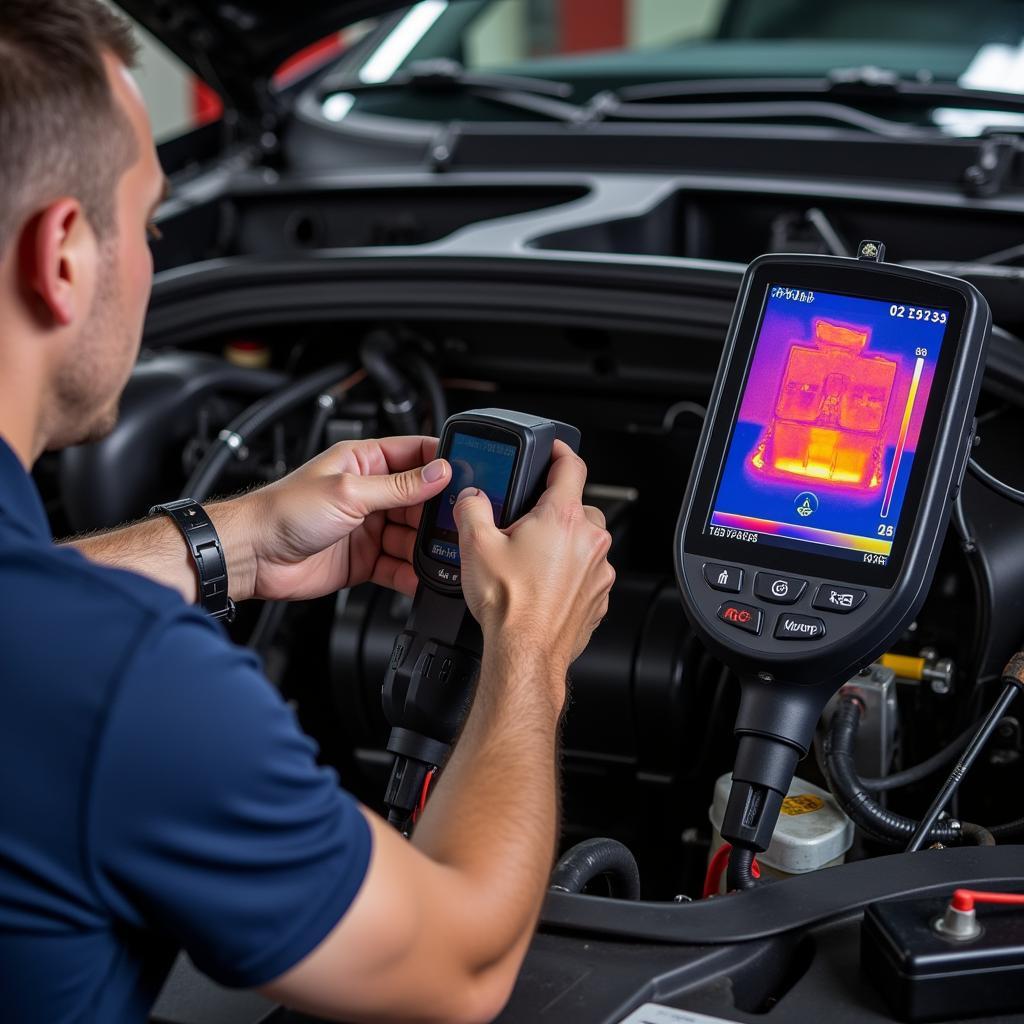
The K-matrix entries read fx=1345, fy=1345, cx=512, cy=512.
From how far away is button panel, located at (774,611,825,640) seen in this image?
0.96 m

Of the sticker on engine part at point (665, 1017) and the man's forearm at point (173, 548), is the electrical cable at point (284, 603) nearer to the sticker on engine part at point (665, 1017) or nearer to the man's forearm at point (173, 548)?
the man's forearm at point (173, 548)

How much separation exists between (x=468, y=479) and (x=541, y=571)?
131 mm

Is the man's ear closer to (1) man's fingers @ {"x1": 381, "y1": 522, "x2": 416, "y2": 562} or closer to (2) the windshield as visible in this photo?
(1) man's fingers @ {"x1": 381, "y1": 522, "x2": 416, "y2": 562}

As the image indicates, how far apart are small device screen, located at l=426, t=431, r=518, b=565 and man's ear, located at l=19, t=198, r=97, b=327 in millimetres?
334

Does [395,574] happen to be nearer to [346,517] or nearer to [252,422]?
[346,517]

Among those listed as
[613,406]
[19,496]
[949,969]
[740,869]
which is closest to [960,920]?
[949,969]

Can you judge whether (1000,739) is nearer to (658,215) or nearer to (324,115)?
(658,215)

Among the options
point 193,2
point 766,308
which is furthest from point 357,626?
point 193,2

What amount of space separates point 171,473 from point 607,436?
1.66 ft

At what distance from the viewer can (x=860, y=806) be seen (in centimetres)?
103

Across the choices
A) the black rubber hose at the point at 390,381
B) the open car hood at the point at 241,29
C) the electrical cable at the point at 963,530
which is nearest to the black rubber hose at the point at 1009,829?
the electrical cable at the point at 963,530

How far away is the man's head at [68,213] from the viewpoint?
29.0 inches

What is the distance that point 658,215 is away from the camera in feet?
5.41
